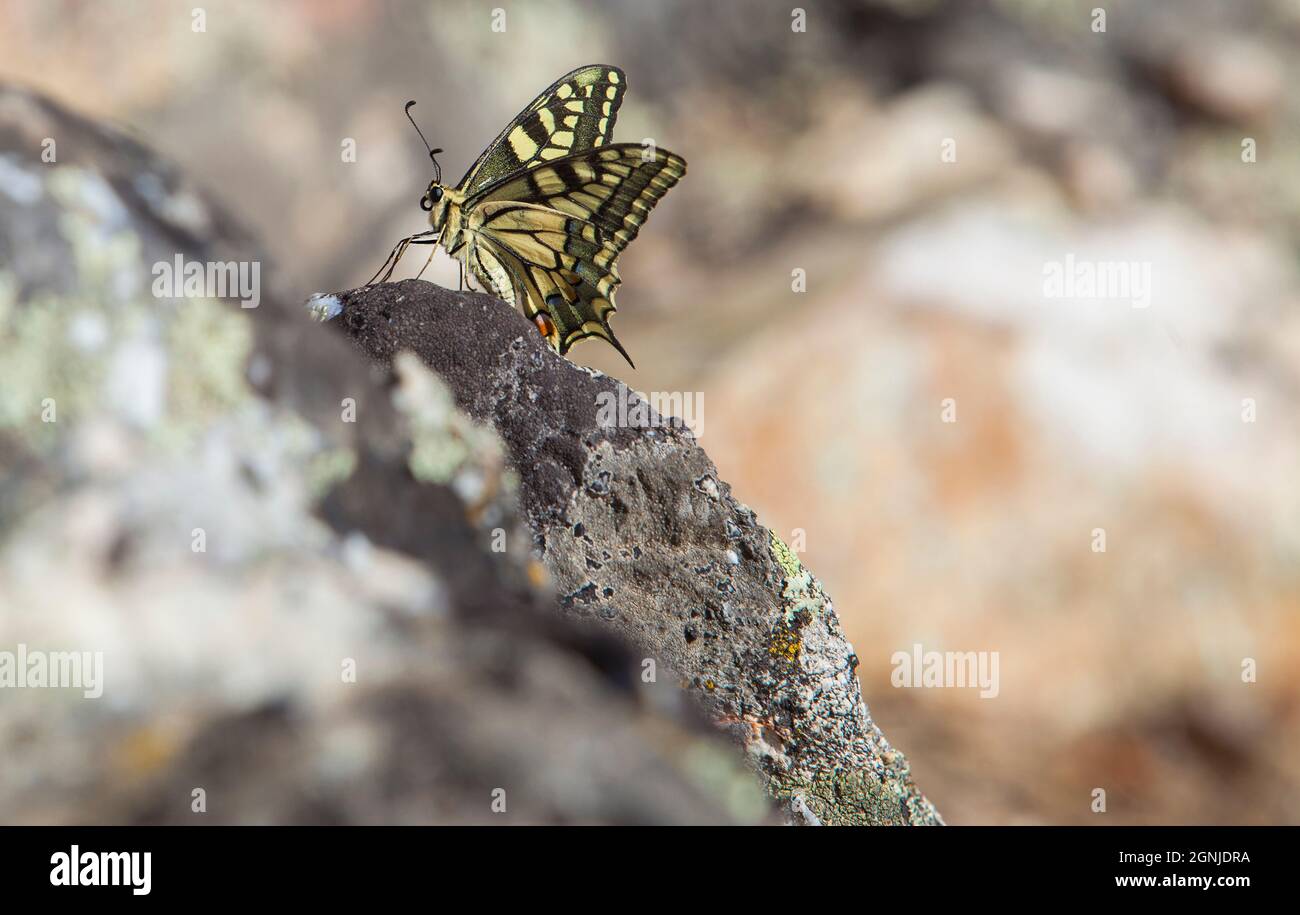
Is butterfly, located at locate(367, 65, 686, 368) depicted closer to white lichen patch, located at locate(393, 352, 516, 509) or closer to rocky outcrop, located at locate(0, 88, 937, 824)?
white lichen patch, located at locate(393, 352, 516, 509)

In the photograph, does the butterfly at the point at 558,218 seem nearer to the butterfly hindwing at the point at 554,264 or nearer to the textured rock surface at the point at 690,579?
the butterfly hindwing at the point at 554,264

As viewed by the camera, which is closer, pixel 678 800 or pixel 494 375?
pixel 678 800

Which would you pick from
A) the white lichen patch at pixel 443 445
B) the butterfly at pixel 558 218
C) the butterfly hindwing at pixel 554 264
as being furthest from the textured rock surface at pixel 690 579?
the butterfly hindwing at pixel 554 264

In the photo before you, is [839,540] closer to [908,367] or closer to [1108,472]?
[908,367]

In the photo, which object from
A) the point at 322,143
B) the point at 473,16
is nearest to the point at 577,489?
the point at 322,143

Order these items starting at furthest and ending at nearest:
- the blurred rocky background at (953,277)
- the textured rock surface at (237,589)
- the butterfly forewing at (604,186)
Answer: the blurred rocky background at (953,277), the butterfly forewing at (604,186), the textured rock surface at (237,589)

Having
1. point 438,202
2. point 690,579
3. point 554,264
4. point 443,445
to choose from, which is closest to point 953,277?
point 554,264
